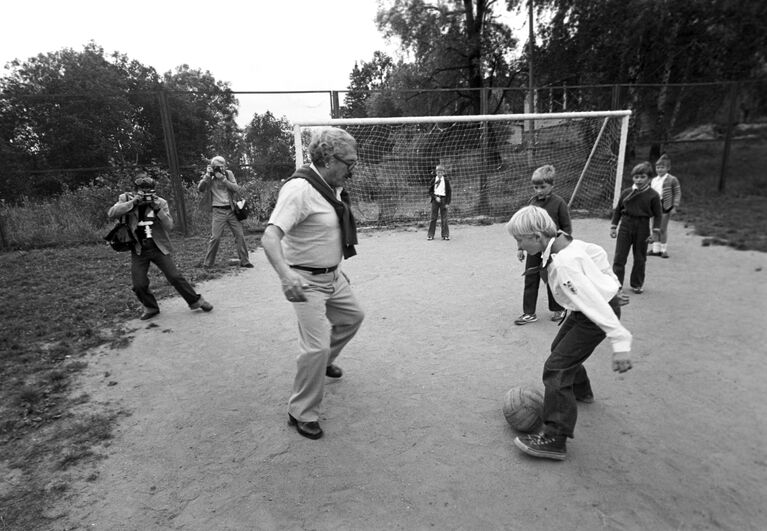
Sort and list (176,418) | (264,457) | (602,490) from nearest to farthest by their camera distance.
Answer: (602,490) < (264,457) < (176,418)

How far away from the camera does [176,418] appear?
346 centimetres

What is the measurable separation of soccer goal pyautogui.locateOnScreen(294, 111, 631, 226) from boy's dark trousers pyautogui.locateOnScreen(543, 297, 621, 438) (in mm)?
9079

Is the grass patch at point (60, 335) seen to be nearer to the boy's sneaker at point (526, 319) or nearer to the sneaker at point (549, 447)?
the sneaker at point (549, 447)

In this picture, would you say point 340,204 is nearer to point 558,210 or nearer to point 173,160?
point 558,210

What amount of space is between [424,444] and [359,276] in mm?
4403

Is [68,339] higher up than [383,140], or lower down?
lower down

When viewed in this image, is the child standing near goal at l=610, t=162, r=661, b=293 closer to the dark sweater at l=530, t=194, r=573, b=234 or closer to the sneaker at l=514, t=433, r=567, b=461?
the dark sweater at l=530, t=194, r=573, b=234

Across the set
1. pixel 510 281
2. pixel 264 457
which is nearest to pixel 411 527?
pixel 264 457

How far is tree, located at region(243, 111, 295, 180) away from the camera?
11.3m

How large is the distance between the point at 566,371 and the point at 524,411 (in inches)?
18.8

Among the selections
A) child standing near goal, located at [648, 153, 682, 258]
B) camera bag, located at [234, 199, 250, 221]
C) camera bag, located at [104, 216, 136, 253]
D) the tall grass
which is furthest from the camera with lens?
child standing near goal, located at [648, 153, 682, 258]

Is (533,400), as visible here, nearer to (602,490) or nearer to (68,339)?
(602,490)

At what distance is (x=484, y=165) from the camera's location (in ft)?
41.1

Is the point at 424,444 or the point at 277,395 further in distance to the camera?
the point at 277,395
